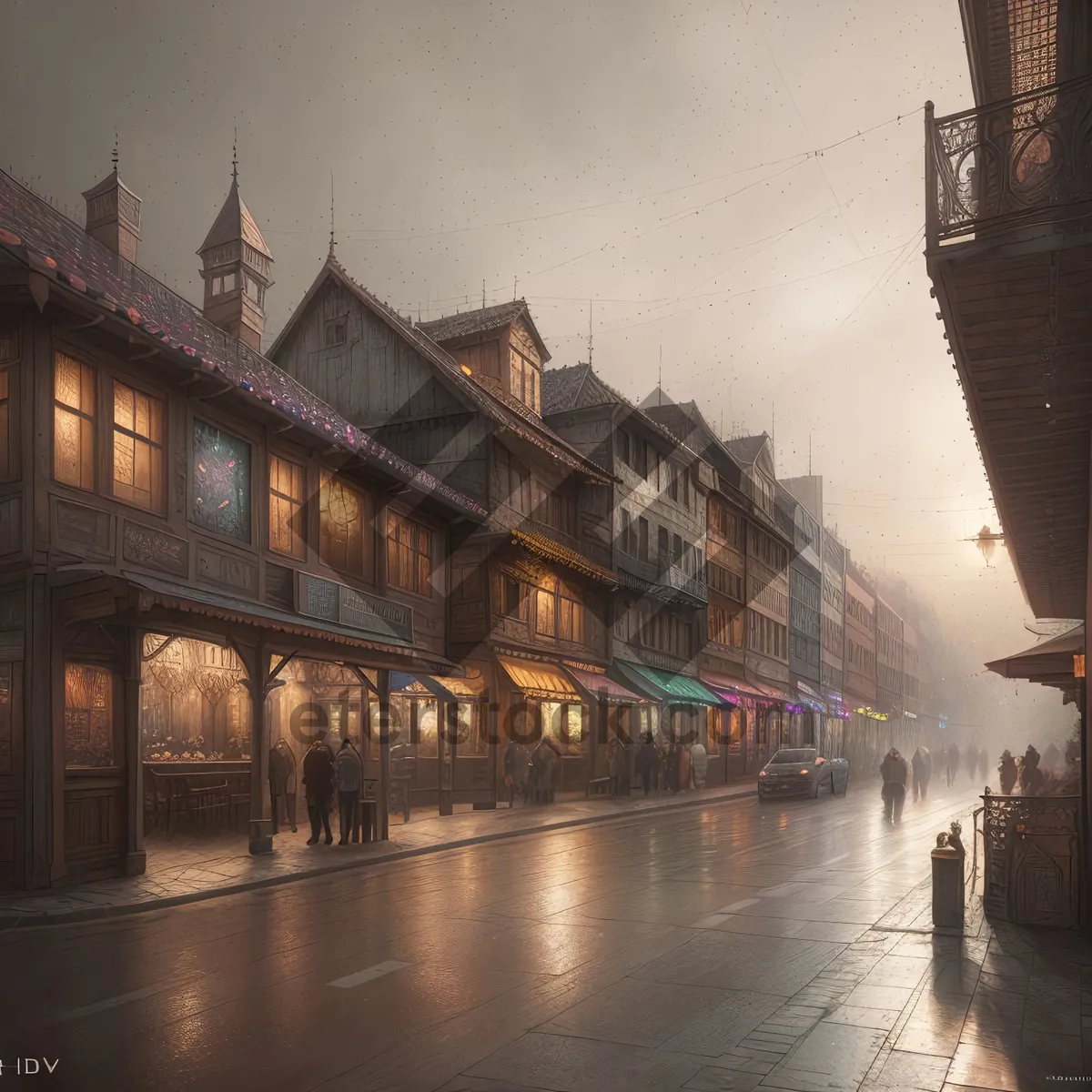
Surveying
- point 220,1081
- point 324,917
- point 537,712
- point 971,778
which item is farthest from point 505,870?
point 971,778

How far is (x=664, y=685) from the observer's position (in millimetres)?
41312

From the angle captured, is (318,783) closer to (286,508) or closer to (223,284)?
(286,508)

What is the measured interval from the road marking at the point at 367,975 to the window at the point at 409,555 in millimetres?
16113

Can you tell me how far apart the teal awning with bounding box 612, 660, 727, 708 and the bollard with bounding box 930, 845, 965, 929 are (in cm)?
2746

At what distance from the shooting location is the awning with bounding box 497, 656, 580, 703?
1174 inches

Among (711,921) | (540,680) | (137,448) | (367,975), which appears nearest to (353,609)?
(137,448)

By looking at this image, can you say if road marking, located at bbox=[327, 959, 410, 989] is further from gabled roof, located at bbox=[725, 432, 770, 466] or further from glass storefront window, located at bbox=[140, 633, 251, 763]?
gabled roof, located at bbox=[725, 432, 770, 466]

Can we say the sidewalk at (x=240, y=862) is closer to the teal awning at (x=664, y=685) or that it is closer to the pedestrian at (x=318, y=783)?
the pedestrian at (x=318, y=783)

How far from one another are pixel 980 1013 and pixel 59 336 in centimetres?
1323

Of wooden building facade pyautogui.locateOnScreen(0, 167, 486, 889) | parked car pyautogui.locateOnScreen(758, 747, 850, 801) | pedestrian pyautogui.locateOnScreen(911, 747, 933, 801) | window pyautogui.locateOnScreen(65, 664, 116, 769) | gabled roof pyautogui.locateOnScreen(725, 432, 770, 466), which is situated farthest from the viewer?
gabled roof pyautogui.locateOnScreen(725, 432, 770, 466)

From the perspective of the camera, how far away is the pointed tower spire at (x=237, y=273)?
2680cm

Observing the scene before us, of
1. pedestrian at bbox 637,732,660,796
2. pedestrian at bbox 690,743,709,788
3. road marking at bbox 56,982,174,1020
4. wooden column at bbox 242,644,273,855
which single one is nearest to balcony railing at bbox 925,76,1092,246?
road marking at bbox 56,982,174,1020

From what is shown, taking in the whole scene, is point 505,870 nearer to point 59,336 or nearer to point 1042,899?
point 1042,899

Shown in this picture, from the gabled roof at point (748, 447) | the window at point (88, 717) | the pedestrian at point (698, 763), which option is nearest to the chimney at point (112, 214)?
the window at point (88, 717)
